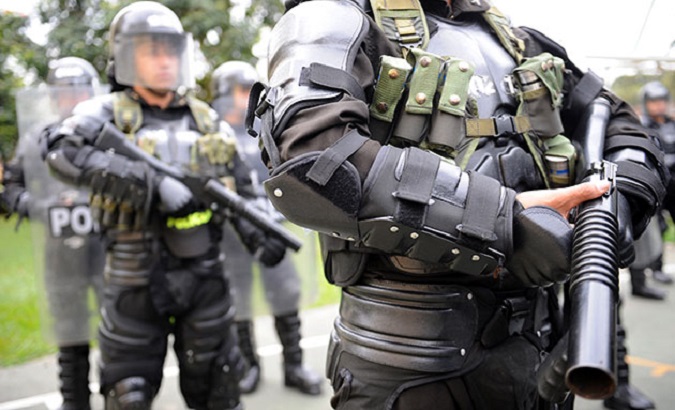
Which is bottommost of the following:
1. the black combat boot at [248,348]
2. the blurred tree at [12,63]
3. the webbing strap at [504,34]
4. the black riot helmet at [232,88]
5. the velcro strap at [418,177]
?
the blurred tree at [12,63]

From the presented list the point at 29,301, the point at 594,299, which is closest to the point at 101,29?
the point at 29,301

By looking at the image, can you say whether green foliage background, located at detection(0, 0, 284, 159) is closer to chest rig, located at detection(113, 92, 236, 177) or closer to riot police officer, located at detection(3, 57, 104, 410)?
riot police officer, located at detection(3, 57, 104, 410)

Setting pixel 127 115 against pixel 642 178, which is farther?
pixel 127 115

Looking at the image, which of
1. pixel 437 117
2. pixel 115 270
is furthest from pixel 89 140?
pixel 437 117

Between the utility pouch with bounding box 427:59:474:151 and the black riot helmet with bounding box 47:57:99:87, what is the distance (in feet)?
12.1

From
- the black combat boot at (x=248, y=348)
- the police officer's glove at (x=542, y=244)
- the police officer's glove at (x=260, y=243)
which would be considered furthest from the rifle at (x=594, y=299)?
the black combat boot at (x=248, y=348)

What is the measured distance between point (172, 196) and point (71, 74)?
2.06 metres

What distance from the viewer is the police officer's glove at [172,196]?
10.00ft

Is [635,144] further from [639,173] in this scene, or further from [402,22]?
[402,22]

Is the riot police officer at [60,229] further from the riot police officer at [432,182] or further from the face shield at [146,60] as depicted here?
the riot police officer at [432,182]

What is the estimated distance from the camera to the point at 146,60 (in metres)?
3.19

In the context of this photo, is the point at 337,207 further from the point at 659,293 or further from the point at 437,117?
the point at 659,293

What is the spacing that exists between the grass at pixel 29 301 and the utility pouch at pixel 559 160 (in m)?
2.93

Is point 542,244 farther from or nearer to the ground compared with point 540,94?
nearer to the ground
